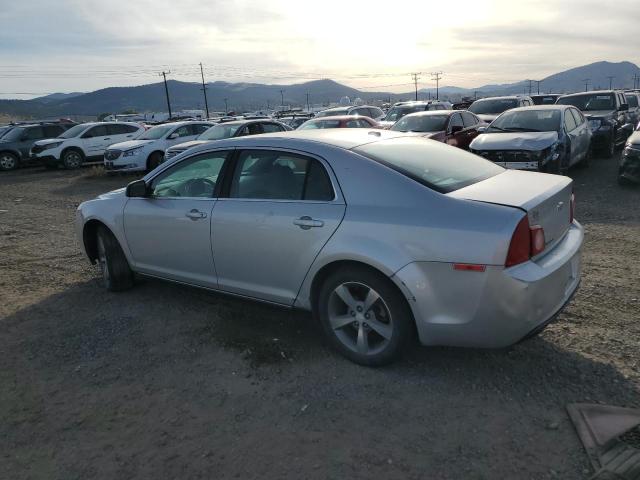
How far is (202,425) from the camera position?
3.09 metres

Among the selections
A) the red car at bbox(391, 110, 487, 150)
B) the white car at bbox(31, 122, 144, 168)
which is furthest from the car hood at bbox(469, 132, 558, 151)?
the white car at bbox(31, 122, 144, 168)

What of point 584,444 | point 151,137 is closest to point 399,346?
point 584,444

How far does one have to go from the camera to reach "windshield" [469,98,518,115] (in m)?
16.7

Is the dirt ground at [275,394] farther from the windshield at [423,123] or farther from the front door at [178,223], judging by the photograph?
the windshield at [423,123]

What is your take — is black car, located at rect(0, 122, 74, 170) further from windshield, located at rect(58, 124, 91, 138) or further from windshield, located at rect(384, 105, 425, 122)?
windshield, located at rect(384, 105, 425, 122)

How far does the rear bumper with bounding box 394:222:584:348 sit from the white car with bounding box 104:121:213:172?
1401cm

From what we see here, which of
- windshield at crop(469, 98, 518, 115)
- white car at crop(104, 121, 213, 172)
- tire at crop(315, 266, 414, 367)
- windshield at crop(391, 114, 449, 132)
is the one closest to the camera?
tire at crop(315, 266, 414, 367)

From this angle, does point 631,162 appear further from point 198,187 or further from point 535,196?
point 198,187

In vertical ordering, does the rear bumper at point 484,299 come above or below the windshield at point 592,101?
below

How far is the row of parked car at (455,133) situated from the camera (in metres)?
9.69

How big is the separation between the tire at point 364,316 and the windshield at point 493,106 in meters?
14.5

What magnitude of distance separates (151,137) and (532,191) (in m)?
15.1

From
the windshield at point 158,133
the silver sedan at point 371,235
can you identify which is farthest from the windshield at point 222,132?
the silver sedan at point 371,235

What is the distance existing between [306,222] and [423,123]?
10090 mm
